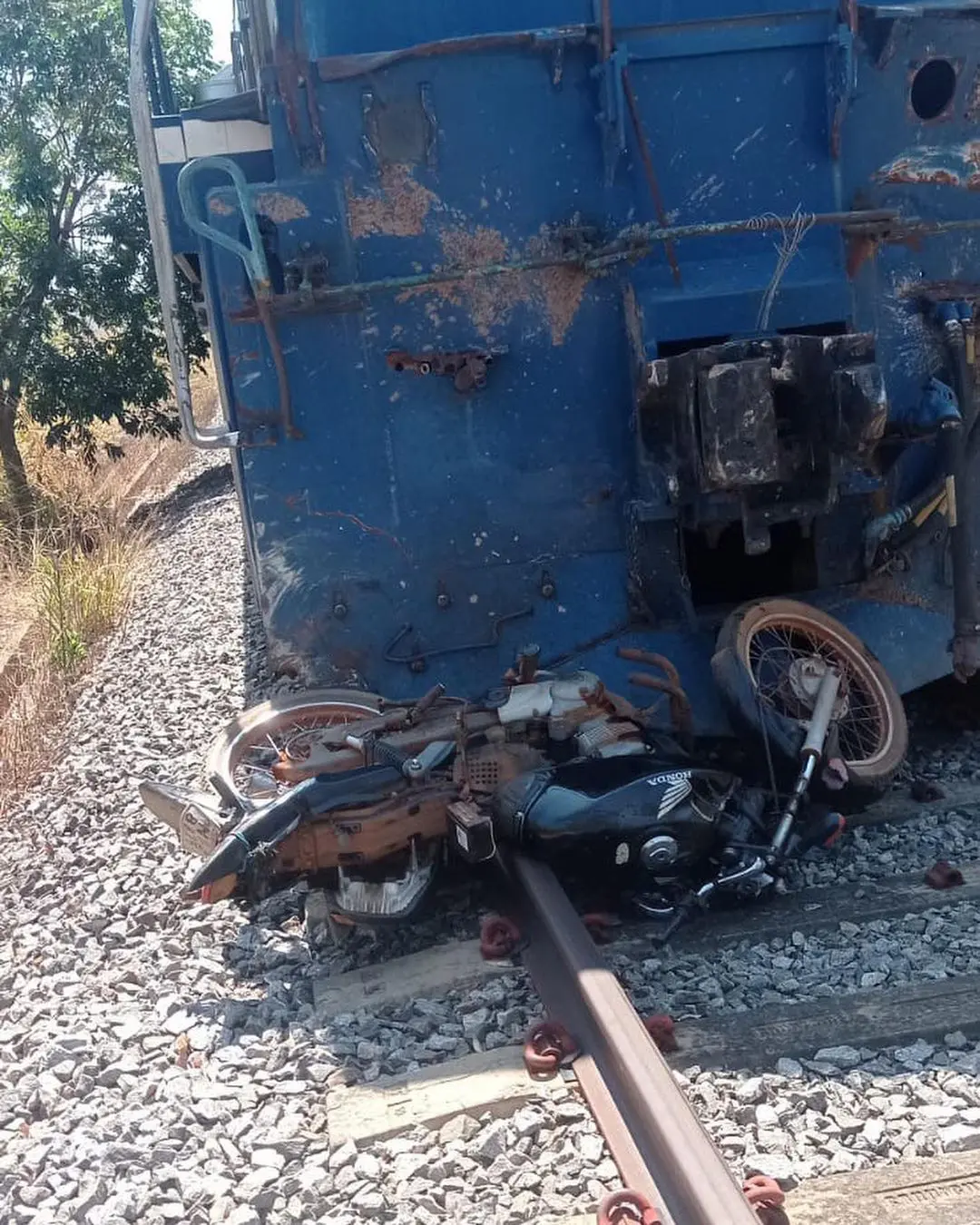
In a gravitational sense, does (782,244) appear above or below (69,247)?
below

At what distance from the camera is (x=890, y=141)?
177 inches

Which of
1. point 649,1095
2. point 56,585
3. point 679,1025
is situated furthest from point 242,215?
point 56,585

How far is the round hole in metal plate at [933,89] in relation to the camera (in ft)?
14.8

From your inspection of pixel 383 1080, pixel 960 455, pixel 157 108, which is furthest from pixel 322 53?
pixel 383 1080

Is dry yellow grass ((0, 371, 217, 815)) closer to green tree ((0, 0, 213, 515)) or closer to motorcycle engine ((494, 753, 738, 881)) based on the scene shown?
green tree ((0, 0, 213, 515))

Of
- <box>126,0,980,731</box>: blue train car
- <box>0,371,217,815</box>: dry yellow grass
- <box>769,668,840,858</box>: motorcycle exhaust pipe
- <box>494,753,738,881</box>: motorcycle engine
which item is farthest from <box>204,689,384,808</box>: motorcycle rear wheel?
<box>0,371,217,815</box>: dry yellow grass

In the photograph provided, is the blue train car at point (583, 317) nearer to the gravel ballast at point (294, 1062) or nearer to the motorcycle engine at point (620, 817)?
the motorcycle engine at point (620, 817)

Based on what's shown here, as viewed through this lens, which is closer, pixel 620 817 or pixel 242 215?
pixel 620 817

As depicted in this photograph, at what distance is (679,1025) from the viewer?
114 inches

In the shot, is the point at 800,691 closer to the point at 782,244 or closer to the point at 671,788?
Answer: the point at 671,788

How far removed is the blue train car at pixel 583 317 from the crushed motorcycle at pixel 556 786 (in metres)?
0.41

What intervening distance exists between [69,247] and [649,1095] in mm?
12141

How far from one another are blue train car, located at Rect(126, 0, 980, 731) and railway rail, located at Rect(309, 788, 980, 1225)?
1150mm

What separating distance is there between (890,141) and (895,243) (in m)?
0.37
